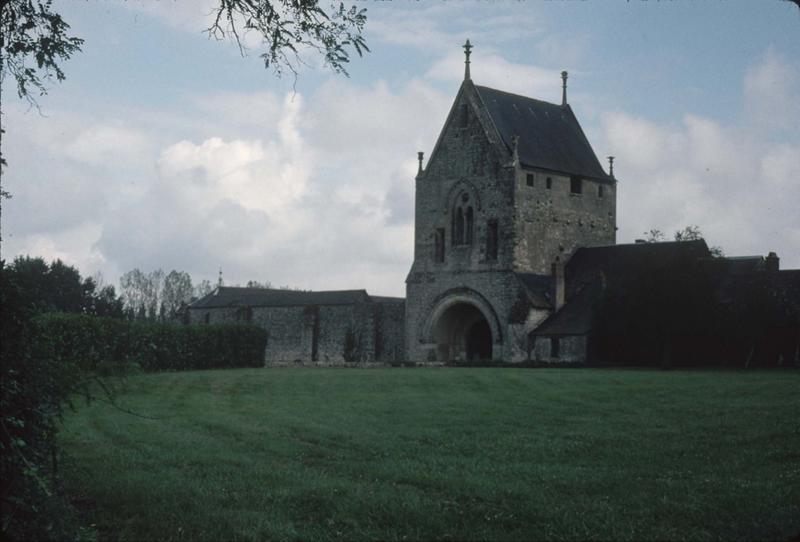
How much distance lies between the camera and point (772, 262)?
4578 cm

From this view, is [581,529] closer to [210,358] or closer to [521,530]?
[521,530]

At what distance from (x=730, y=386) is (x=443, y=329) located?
27299 mm

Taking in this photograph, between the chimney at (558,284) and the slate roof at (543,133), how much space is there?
5596 millimetres

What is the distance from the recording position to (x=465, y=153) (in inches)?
1998

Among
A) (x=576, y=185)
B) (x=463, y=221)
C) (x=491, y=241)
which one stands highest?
(x=576, y=185)

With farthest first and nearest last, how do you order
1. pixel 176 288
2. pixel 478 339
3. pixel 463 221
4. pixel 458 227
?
pixel 176 288 → pixel 478 339 → pixel 458 227 → pixel 463 221

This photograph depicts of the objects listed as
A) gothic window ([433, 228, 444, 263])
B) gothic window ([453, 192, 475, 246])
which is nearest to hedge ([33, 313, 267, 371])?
gothic window ([433, 228, 444, 263])

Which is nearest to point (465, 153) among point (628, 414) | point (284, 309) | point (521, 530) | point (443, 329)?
point (443, 329)

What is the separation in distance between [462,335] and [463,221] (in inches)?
249

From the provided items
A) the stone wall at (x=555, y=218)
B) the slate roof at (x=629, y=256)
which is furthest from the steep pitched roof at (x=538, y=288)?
the slate roof at (x=629, y=256)

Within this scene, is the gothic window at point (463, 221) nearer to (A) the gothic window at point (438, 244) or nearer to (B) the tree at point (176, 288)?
(A) the gothic window at point (438, 244)

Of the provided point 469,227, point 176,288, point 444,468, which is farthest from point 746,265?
point 176,288

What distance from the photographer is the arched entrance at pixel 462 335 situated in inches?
2031

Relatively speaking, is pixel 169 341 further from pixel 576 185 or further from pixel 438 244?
pixel 576 185
